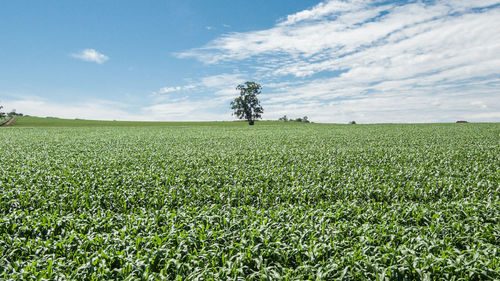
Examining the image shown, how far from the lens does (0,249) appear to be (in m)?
6.59

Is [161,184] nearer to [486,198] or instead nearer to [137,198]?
[137,198]

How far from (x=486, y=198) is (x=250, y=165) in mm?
11159

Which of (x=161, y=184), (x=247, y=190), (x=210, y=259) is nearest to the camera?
(x=210, y=259)

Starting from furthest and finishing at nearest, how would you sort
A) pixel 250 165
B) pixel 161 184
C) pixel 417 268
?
pixel 250 165
pixel 161 184
pixel 417 268

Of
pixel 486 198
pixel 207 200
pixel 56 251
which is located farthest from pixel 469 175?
pixel 56 251

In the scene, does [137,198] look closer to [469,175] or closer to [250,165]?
[250,165]

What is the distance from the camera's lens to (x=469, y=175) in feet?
43.8

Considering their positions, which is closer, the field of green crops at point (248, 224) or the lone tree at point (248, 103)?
the field of green crops at point (248, 224)

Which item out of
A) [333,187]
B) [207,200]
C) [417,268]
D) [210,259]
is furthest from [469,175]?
[210,259]

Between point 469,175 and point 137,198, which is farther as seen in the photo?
point 469,175

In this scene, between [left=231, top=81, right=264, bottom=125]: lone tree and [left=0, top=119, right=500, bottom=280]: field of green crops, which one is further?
[left=231, top=81, right=264, bottom=125]: lone tree

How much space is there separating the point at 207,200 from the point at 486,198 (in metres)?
11.2

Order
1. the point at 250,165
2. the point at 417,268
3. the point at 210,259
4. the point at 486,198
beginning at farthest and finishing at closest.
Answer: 1. the point at 250,165
2. the point at 486,198
3. the point at 210,259
4. the point at 417,268

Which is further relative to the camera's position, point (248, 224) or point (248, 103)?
point (248, 103)
